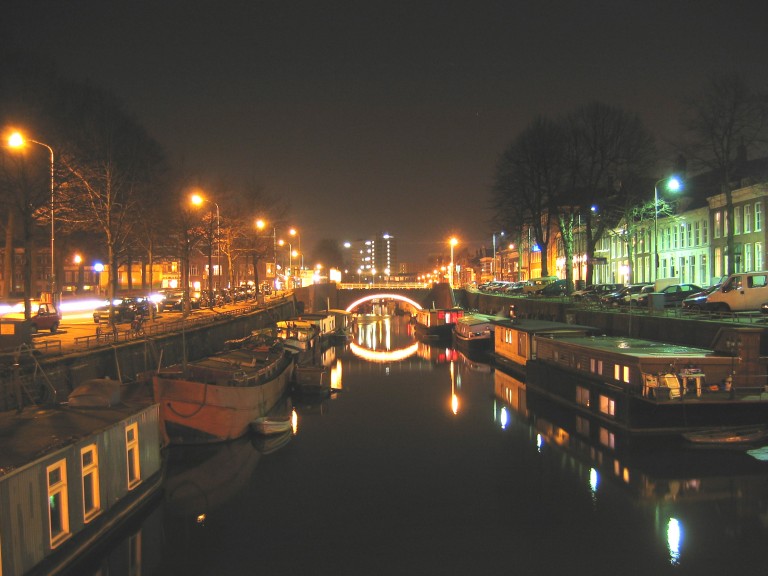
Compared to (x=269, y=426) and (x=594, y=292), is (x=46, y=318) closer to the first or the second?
(x=269, y=426)

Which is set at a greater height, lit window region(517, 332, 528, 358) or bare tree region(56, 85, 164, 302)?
bare tree region(56, 85, 164, 302)

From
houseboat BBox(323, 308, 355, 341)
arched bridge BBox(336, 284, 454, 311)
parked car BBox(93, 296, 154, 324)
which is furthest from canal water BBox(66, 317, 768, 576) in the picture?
arched bridge BBox(336, 284, 454, 311)

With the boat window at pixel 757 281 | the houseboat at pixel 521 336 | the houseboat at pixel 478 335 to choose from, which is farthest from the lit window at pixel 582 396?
the houseboat at pixel 478 335

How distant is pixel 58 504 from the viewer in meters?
12.6

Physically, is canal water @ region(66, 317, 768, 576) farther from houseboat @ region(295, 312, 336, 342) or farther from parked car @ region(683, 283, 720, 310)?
houseboat @ region(295, 312, 336, 342)

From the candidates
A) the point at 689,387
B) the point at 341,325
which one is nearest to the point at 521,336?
the point at 689,387

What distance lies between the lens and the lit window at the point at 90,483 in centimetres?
1363

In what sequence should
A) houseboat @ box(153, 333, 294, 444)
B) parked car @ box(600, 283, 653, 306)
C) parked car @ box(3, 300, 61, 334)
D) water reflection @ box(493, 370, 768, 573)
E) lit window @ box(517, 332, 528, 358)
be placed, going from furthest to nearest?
parked car @ box(600, 283, 653, 306)
lit window @ box(517, 332, 528, 358)
parked car @ box(3, 300, 61, 334)
houseboat @ box(153, 333, 294, 444)
water reflection @ box(493, 370, 768, 573)

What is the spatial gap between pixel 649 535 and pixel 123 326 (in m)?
32.6

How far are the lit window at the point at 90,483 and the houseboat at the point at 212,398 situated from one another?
8.62 meters

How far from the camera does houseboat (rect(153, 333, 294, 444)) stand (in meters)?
23.0

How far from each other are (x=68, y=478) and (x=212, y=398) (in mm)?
10754

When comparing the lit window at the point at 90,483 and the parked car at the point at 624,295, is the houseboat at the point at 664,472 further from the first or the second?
the parked car at the point at 624,295

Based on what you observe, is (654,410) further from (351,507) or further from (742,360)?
(351,507)
